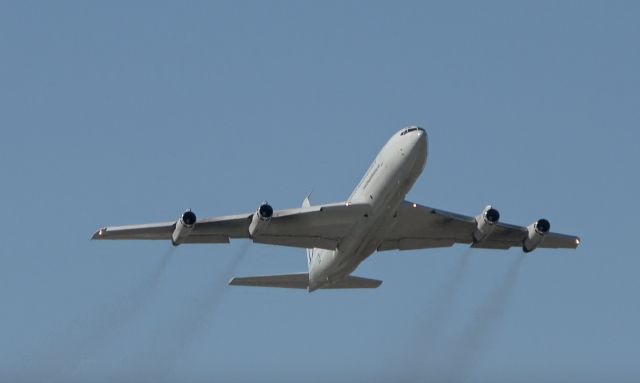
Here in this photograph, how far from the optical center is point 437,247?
333 feet

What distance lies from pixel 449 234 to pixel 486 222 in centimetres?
375

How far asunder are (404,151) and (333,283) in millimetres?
14281

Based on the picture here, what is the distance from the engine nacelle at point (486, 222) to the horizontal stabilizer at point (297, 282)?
7.65m

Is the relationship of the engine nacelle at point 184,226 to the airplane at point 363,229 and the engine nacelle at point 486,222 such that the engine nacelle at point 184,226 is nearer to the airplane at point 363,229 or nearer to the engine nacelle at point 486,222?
the airplane at point 363,229

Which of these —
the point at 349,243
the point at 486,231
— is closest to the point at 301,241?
the point at 349,243

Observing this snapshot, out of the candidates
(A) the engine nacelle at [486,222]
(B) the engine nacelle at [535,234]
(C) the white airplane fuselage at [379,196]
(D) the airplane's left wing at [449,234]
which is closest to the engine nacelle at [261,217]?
(C) the white airplane fuselage at [379,196]

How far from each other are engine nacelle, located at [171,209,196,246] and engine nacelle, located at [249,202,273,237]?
343cm

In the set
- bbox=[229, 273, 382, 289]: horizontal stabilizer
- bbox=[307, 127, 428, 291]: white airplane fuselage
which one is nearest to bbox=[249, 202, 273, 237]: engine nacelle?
bbox=[307, 127, 428, 291]: white airplane fuselage

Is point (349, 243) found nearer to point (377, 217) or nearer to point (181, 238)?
point (377, 217)

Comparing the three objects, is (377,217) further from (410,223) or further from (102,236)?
(102,236)

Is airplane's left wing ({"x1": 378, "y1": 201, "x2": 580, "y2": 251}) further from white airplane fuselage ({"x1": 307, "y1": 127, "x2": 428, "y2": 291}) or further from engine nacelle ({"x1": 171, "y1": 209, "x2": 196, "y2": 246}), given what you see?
engine nacelle ({"x1": 171, "y1": 209, "x2": 196, "y2": 246})

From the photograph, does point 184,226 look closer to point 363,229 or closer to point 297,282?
point 363,229

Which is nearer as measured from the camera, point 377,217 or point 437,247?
point 377,217

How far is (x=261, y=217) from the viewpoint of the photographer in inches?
3661
